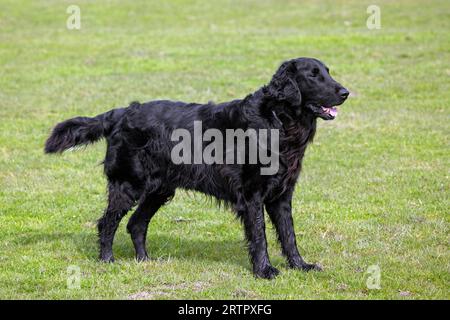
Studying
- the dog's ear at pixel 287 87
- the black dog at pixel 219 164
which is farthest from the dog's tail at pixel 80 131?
the dog's ear at pixel 287 87

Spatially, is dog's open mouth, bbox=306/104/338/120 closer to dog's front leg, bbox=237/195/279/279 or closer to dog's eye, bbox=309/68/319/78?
dog's eye, bbox=309/68/319/78

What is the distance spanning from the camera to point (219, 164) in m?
7.16

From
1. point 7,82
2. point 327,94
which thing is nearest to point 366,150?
point 327,94

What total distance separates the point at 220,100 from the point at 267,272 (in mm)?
9330

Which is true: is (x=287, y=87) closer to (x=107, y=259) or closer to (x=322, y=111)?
(x=322, y=111)

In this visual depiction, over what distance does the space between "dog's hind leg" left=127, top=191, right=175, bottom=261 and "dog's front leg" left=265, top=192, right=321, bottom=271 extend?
3.63 ft

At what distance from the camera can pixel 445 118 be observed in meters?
14.3

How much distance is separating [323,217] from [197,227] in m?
1.46

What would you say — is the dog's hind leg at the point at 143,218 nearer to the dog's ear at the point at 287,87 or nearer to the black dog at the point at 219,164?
the black dog at the point at 219,164

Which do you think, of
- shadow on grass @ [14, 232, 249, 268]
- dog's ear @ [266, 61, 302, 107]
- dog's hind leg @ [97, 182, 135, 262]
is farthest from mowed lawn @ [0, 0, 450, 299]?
dog's ear @ [266, 61, 302, 107]

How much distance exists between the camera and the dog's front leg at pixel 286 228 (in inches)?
285

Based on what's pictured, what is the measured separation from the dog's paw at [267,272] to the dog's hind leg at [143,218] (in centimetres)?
130

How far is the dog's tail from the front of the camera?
25.4 feet
